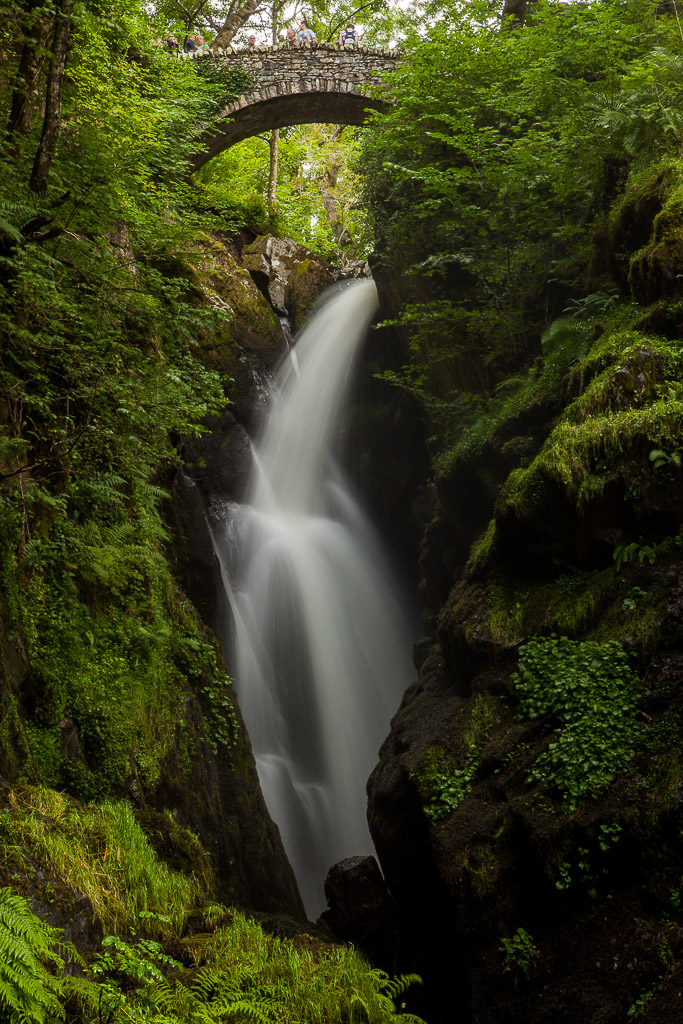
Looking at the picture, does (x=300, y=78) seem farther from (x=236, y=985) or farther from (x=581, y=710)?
(x=236, y=985)

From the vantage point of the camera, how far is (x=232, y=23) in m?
16.5

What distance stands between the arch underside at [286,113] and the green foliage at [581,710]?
47.4ft

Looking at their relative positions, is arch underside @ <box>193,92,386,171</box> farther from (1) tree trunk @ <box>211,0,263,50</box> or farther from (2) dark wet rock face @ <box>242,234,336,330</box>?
(2) dark wet rock face @ <box>242,234,336,330</box>

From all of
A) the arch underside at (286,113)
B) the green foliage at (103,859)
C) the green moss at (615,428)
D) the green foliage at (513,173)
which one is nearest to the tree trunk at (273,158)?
the arch underside at (286,113)

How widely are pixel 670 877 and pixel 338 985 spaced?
1913mm

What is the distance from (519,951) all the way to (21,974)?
3315mm

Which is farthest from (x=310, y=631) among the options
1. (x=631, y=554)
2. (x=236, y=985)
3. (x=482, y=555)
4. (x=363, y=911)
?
(x=236, y=985)

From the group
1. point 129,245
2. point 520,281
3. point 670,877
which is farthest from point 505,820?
point 520,281

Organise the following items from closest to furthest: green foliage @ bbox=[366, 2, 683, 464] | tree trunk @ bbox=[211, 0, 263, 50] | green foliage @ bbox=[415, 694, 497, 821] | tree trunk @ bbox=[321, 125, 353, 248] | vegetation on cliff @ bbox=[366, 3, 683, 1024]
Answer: vegetation on cliff @ bbox=[366, 3, 683, 1024] < green foliage @ bbox=[415, 694, 497, 821] < green foliage @ bbox=[366, 2, 683, 464] < tree trunk @ bbox=[211, 0, 263, 50] < tree trunk @ bbox=[321, 125, 353, 248]

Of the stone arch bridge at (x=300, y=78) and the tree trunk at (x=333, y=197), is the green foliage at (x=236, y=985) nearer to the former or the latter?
the stone arch bridge at (x=300, y=78)

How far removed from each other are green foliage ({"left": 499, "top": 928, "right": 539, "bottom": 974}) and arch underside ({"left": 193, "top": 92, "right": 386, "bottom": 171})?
627 inches

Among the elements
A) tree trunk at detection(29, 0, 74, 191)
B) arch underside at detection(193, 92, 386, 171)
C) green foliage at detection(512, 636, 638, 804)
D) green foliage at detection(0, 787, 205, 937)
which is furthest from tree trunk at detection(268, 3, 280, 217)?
green foliage at detection(0, 787, 205, 937)

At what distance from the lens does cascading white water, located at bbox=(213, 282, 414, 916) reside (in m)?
9.27

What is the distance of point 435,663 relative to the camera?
8.19 metres
